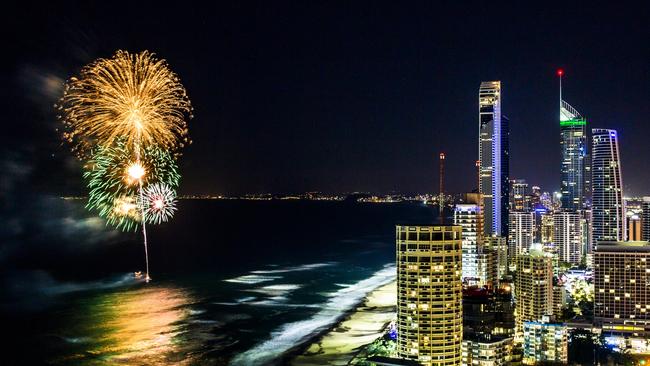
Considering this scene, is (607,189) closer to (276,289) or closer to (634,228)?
(634,228)

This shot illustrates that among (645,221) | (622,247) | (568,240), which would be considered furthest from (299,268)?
(645,221)

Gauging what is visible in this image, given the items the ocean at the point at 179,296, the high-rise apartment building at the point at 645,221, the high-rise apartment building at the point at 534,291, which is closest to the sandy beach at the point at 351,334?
the ocean at the point at 179,296

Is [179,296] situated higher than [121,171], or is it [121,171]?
[121,171]

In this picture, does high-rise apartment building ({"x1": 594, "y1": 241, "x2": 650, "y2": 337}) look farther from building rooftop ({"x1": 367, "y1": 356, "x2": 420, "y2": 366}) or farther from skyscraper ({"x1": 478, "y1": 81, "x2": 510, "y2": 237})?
skyscraper ({"x1": 478, "y1": 81, "x2": 510, "y2": 237})

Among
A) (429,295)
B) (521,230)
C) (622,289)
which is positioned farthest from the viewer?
(521,230)

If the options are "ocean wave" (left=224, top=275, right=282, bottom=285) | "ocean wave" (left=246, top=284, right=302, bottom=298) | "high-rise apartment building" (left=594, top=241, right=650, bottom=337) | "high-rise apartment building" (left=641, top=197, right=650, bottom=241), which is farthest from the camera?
"high-rise apartment building" (left=641, top=197, right=650, bottom=241)

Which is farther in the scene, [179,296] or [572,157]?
[572,157]

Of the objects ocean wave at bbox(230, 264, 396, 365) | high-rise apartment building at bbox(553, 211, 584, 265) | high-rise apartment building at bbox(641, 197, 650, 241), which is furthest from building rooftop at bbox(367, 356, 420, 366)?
high-rise apartment building at bbox(641, 197, 650, 241)
